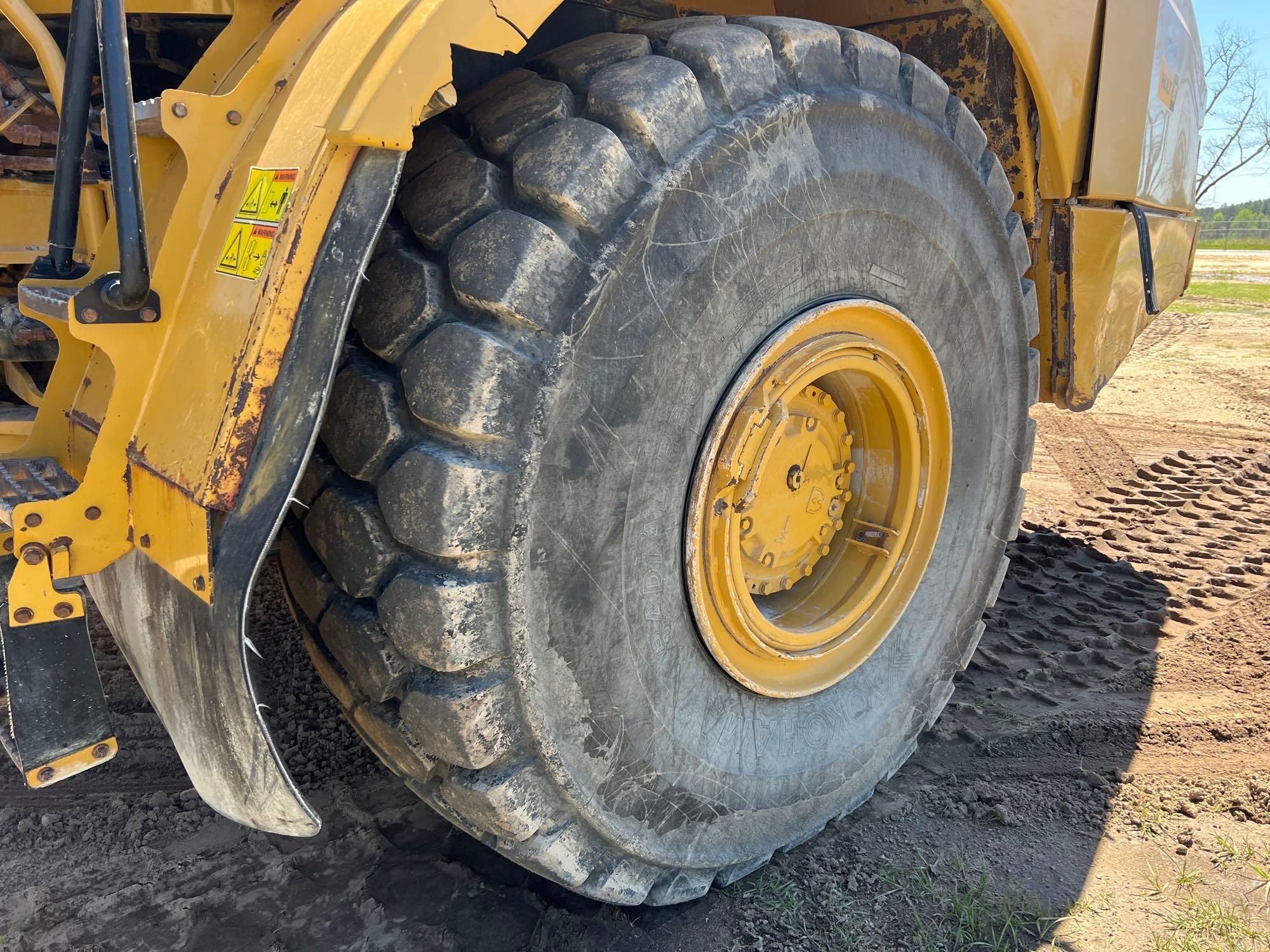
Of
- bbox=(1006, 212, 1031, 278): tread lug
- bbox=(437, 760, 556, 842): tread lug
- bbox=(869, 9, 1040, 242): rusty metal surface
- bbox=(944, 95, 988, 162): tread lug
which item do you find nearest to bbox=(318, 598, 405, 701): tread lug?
bbox=(437, 760, 556, 842): tread lug

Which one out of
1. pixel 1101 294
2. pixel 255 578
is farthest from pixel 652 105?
pixel 1101 294

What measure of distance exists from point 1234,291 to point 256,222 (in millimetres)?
17412

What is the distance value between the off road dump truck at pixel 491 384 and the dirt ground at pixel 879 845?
0.27 meters

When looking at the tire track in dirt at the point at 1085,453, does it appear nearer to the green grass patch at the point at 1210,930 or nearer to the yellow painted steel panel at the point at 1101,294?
the yellow painted steel panel at the point at 1101,294

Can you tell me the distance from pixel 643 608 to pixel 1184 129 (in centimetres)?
308

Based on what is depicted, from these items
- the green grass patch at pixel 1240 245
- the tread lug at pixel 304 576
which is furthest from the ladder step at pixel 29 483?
the green grass patch at pixel 1240 245

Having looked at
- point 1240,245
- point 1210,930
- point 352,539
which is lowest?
point 1240,245

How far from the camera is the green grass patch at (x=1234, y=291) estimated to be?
13.7m

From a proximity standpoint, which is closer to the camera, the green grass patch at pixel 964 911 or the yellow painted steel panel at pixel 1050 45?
the green grass patch at pixel 964 911

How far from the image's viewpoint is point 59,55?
158cm

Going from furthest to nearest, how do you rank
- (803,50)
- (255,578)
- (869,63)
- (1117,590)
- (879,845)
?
(1117,590) < (879,845) < (869,63) < (803,50) < (255,578)

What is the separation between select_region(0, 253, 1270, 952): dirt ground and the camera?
6.50 feet

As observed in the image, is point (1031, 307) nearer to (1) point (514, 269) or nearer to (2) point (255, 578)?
(1) point (514, 269)

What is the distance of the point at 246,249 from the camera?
1.33 m
